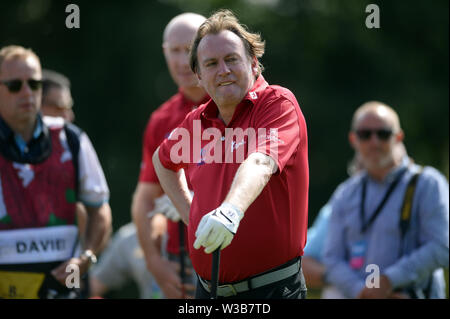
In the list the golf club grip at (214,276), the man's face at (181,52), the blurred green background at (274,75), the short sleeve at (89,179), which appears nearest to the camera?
the golf club grip at (214,276)

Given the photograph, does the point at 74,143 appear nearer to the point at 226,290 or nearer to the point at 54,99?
the point at 54,99

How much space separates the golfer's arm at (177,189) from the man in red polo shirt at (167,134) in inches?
43.7

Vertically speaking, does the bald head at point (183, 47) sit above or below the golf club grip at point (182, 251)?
above

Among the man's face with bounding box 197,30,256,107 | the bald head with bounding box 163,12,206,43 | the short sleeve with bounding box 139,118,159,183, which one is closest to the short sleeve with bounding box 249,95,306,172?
the man's face with bounding box 197,30,256,107

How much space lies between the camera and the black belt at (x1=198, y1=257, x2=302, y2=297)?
11.5 feet

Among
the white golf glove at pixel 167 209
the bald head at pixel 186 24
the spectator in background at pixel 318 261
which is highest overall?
the bald head at pixel 186 24

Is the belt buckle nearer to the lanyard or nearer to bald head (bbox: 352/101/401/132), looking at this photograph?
the lanyard

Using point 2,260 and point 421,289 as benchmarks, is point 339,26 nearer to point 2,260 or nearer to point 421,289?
point 421,289

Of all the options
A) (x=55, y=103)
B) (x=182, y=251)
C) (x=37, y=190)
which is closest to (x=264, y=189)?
(x=182, y=251)

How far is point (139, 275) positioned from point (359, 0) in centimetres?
1388

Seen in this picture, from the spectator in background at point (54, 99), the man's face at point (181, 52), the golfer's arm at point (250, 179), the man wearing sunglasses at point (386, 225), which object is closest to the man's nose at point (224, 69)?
the golfer's arm at point (250, 179)

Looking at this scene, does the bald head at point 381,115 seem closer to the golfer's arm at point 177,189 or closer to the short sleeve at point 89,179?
the short sleeve at point 89,179

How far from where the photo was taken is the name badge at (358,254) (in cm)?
574

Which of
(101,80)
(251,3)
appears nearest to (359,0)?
(251,3)
